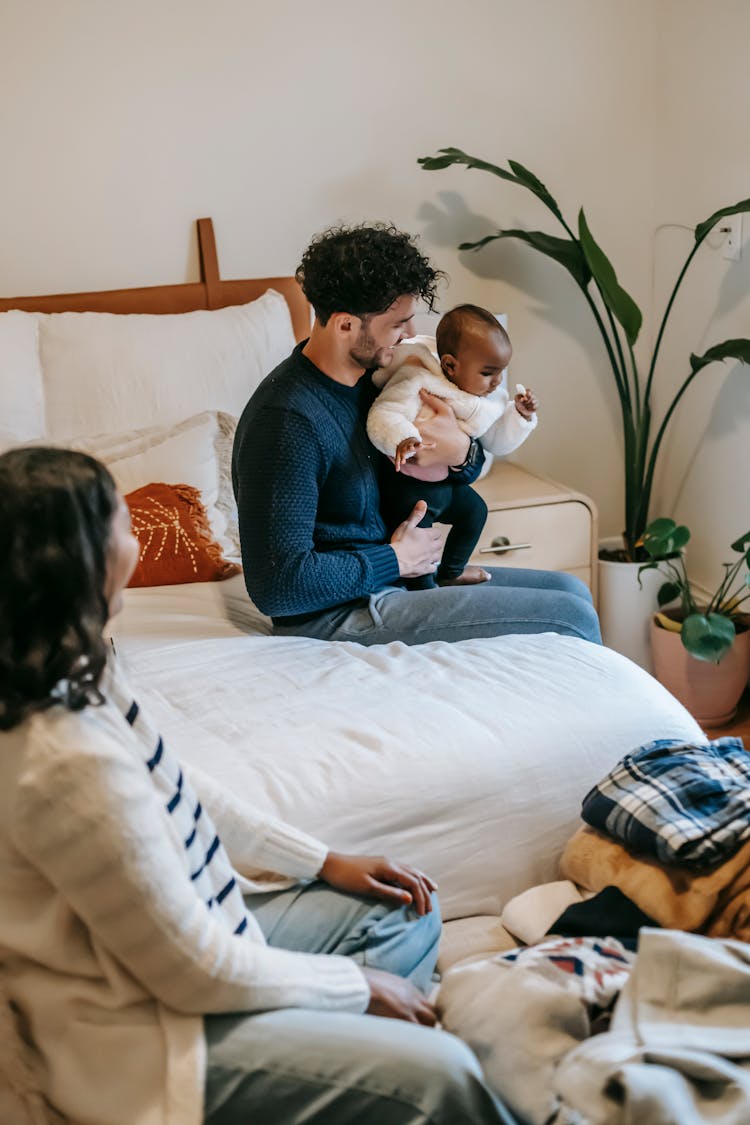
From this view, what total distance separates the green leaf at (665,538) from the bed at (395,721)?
0.75m

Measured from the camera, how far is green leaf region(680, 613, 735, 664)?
7.81 ft

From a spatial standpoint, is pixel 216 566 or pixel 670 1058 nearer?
pixel 670 1058

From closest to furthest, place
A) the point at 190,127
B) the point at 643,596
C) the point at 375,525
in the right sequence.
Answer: the point at 375,525 < the point at 190,127 < the point at 643,596

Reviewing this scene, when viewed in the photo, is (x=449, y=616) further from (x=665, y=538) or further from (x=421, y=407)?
(x=665, y=538)

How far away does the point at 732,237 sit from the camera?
260cm

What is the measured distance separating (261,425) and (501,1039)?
0.97 m

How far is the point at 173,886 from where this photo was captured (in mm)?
960

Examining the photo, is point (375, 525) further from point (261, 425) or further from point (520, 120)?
point (520, 120)

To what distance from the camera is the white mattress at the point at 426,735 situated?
1.43m

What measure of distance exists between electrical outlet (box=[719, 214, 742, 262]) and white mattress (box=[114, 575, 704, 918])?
4.17 feet

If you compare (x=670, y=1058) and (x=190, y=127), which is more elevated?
(x=190, y=127)

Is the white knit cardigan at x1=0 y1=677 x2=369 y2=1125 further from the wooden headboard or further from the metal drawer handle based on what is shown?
the wooden headboard

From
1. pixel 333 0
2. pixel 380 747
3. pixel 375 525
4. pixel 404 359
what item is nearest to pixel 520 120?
pixel 333 0

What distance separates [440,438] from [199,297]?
3.27 feet
